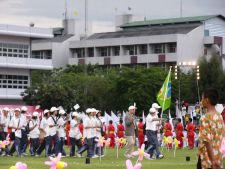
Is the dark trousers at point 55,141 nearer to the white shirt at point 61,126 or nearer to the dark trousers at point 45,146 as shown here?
the dark trousers at point 45,146

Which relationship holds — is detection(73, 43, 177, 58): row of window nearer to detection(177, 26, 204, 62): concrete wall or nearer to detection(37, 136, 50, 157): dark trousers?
detection(177, 26, 204, 62): concrete wall

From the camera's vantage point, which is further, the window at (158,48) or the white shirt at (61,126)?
the window at (158,48)

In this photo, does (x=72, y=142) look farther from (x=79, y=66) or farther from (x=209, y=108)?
(x=79, y=66)

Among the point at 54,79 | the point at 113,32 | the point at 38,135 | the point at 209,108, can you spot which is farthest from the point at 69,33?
the point at 209,108

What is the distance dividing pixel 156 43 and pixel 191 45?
149 inches

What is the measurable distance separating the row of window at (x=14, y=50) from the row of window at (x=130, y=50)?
1540 centimetres

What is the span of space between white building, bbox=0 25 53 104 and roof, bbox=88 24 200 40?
47.5ft

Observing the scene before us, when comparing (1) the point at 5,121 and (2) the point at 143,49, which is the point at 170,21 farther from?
(1) the point at 5,121

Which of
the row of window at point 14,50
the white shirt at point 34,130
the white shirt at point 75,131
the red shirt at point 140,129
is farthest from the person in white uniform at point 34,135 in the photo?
the row of window at point 14,50

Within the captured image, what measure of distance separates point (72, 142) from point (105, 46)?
214ft

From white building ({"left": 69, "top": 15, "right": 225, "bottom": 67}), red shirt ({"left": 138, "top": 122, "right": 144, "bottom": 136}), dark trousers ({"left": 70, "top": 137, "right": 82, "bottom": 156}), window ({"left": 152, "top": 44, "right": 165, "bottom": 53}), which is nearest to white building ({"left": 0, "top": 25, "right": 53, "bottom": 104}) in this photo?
white building ({"left": 69, "top": 15, "right": 225, "bottom": 67})

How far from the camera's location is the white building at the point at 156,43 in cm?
9075

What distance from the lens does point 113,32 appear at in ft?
328

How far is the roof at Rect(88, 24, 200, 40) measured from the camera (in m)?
92.3
